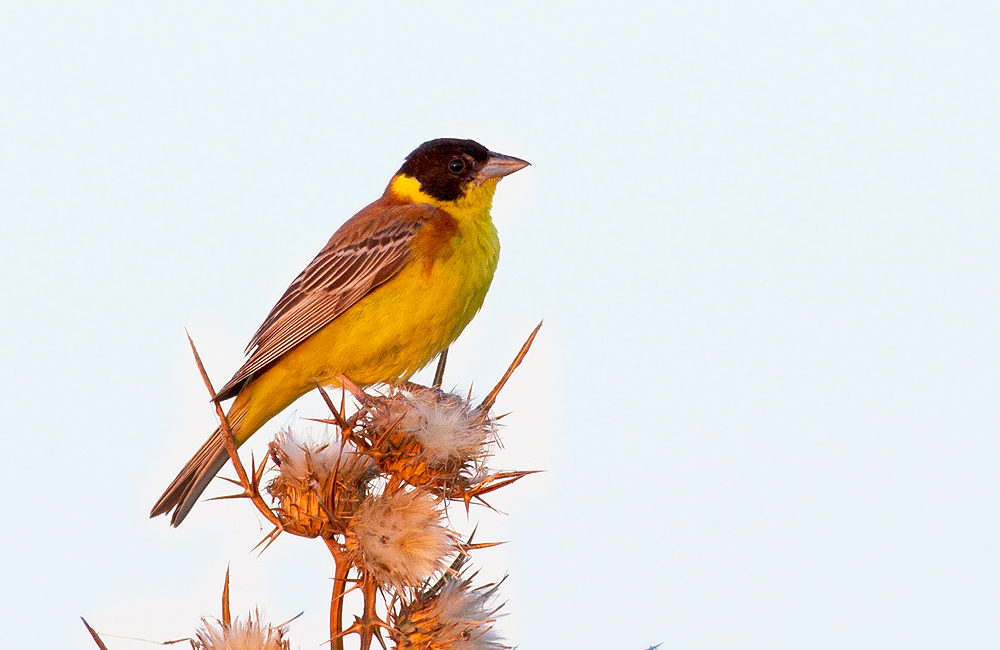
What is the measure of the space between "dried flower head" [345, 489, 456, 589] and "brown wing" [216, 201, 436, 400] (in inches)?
94.1

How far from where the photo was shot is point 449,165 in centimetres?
667

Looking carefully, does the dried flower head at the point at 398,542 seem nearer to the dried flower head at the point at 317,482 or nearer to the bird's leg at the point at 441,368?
the dried flower head at the point at 317,482

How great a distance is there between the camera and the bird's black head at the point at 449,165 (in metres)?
6.59

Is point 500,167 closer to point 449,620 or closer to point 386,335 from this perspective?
point 386,335

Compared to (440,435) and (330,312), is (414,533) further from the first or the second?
(330,312)

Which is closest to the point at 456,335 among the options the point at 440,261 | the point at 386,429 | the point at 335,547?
the point at 440,261

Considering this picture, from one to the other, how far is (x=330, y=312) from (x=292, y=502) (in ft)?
7.98

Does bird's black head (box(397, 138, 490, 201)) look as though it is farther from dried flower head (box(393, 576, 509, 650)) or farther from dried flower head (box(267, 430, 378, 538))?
dried flower head (box(393, 576, 509, 650))

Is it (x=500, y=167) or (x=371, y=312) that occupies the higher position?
(x=500, y=167)

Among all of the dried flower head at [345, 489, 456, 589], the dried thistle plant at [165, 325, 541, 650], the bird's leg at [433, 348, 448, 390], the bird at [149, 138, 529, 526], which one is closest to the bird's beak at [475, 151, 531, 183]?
the bird at [149, 138, 529, 526]

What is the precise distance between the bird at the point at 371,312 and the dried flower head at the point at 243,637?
2.24 meters

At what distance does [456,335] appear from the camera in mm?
5957

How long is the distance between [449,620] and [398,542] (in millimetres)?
300

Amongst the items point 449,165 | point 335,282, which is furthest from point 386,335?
point 449,165
